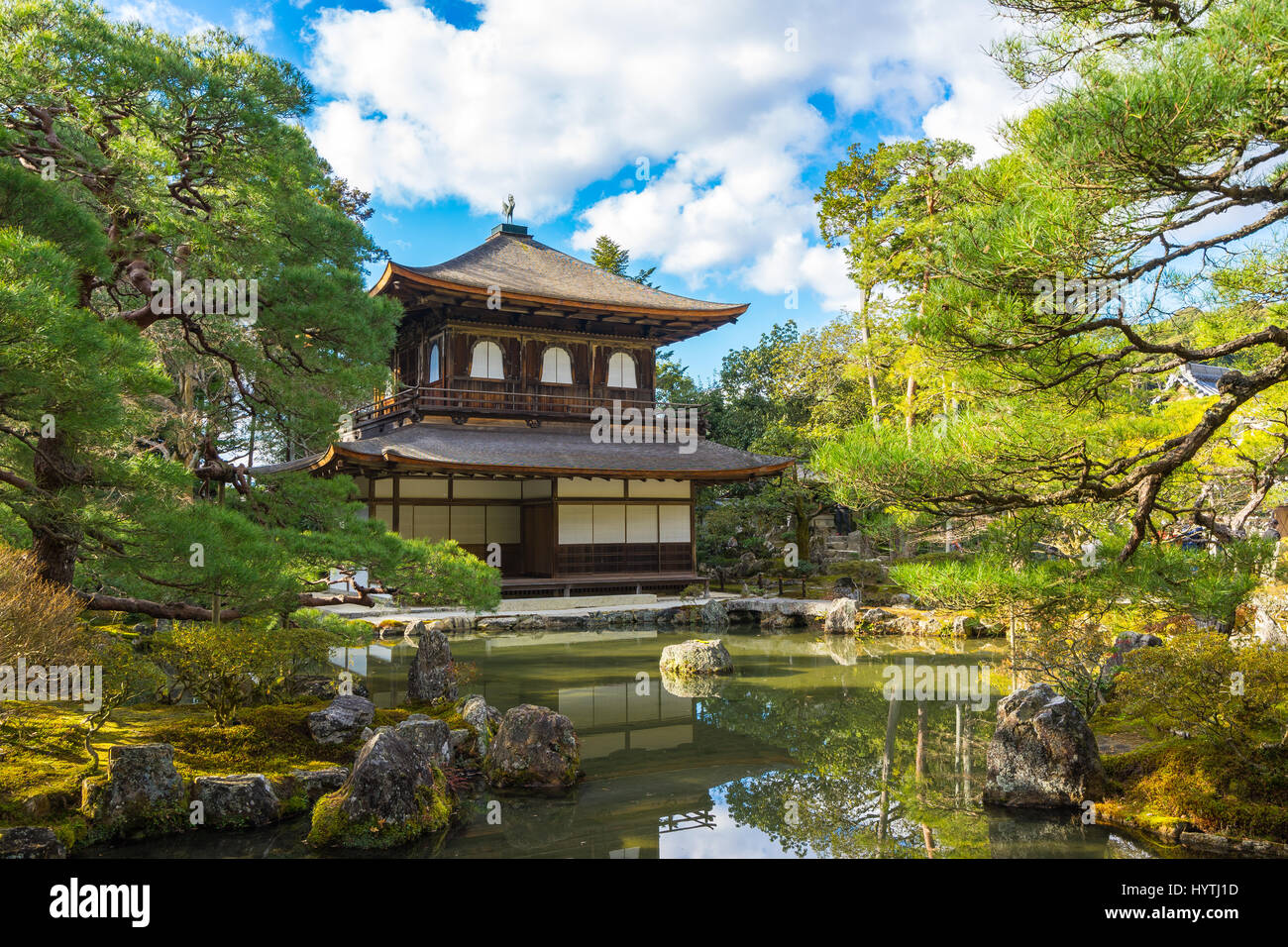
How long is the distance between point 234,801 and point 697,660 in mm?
7382

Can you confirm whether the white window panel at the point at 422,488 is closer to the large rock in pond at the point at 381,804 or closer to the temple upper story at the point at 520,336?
the temple upper story at the point at 520,336

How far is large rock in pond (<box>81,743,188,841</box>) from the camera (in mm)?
5406

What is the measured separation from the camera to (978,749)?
309 inches

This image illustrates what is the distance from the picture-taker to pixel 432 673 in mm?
9391

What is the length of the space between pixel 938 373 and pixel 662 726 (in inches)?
209

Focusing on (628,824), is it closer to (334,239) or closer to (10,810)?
(10,810)

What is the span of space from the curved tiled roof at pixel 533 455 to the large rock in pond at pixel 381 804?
10173 millimetres

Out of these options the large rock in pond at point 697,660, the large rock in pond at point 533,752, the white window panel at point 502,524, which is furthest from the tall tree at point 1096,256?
the white window panel at point 502,524

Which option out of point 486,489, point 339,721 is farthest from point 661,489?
point 339,721

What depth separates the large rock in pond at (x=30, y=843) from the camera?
4746 mm

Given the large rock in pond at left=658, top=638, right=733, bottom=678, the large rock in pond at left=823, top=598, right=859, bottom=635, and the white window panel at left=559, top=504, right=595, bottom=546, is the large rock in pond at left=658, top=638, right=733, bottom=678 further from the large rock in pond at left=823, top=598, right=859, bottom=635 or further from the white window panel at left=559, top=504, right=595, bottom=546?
the white window panel at left=559, top=504, right=595, bottom=546

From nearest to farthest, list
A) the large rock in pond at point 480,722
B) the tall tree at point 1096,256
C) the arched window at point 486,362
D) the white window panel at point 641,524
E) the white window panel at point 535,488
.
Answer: the tall tree at point 1096,256 < the large rock in pond at point 480,722 < the white window panel at point 535,488 < the arched window at point 486,362 < the white window panel at point 641,524

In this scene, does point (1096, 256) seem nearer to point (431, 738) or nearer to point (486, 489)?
point (431, 738)
